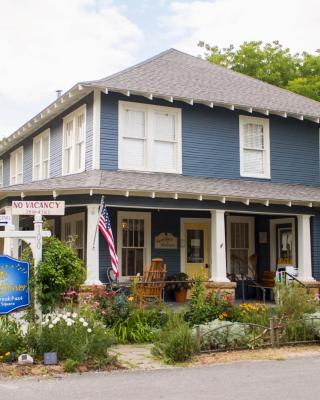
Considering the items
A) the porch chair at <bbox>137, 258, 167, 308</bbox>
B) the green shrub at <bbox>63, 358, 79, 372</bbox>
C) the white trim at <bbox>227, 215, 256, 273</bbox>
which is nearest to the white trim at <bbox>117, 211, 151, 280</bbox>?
the porch chair at <bbox>137, 258, 167, 308</bbox>

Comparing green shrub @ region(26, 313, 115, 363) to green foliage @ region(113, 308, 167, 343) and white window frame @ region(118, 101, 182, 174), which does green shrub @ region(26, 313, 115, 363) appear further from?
white window frame @ region(118, 101, 182, 174)

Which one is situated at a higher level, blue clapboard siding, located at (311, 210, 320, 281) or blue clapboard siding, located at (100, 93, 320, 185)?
blue clapboard siding, located at (100, 93, 320, 185)

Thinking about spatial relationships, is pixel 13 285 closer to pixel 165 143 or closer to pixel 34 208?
pixel 34 208

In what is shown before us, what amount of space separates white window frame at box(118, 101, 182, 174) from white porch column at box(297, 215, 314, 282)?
3712 millimetres

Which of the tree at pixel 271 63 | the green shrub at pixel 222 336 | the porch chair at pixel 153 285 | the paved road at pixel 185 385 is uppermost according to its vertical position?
the tree at pixel 271 63

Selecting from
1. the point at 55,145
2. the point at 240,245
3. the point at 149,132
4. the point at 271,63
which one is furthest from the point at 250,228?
the point at 271,63

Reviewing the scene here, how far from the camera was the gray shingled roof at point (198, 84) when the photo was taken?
16031mm

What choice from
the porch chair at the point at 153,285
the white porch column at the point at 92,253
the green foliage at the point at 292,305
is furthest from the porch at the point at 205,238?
the green foliage at the point at 292,305

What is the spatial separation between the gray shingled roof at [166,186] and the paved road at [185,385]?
597cm

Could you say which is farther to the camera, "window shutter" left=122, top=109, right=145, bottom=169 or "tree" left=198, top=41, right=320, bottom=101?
"tree" left=198, top=41, right=320, bottom=101

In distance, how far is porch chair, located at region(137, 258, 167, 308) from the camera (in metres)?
13.2

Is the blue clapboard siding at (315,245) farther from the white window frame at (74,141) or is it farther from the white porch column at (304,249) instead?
the white window frame at (74,141)

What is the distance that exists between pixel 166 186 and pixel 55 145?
208 inches

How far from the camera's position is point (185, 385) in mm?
7668
